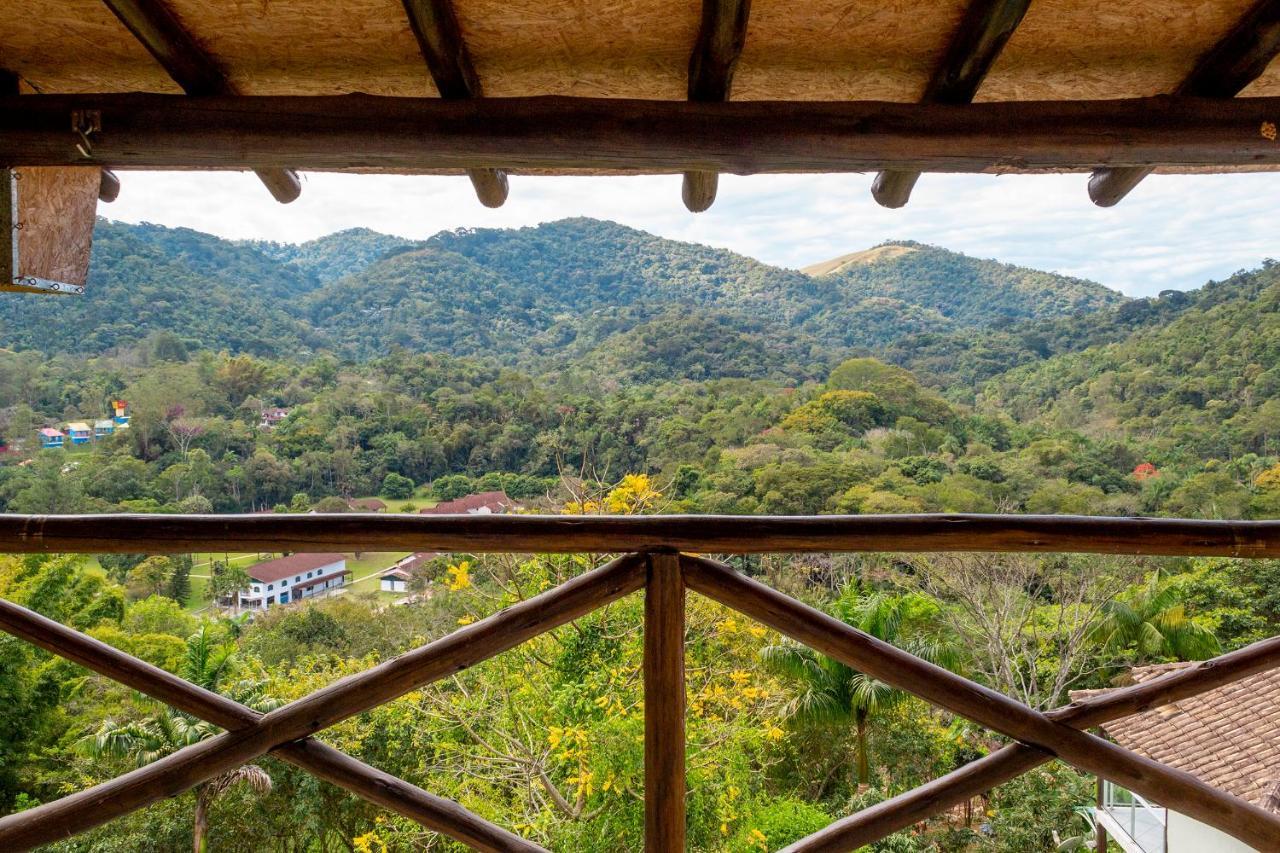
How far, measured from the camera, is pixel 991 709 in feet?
3.39

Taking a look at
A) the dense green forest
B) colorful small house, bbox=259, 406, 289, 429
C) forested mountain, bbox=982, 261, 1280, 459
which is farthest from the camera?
colorful small house, bbox=259, 406, 289, 429

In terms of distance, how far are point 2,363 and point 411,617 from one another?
12.3 metres

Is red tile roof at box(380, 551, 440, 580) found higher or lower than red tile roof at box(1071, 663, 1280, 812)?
lower

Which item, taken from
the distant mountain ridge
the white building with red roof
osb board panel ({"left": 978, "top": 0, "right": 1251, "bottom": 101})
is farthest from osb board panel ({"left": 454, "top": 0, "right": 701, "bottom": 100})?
the distant mountain ridge

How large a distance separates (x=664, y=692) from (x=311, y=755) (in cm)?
47

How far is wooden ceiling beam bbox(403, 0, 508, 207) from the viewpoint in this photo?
3.30ft

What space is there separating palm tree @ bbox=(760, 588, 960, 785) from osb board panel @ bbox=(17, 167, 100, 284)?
24.0 ft

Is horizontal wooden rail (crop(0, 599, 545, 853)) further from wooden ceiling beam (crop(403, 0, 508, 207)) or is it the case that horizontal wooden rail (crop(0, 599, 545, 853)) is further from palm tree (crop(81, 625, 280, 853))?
palm tree (crop(81, 625, 280, 853))

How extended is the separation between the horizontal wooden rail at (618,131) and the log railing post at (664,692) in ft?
2.05

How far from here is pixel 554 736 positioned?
18.1 ft

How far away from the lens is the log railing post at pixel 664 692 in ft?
3.46

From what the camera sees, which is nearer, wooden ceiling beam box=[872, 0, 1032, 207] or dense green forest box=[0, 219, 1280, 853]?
wooden ceiling beam box=[872, 0, 1032, 207]

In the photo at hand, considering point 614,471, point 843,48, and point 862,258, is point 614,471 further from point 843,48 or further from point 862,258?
point 862,258

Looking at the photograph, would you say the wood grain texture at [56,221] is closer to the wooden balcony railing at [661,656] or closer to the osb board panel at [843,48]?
the wooden balcony railing at [661,656]
